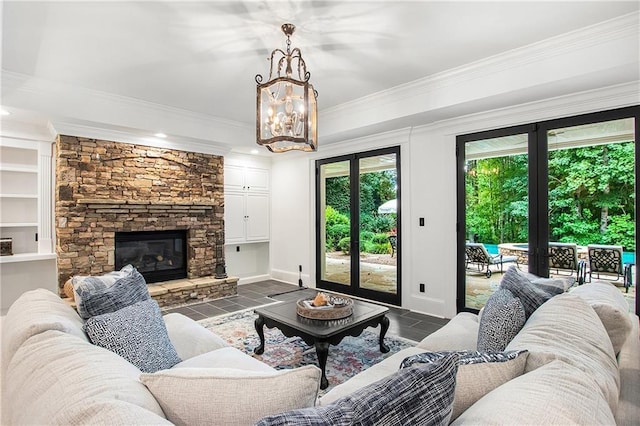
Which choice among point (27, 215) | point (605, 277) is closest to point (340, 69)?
point (605, 277)

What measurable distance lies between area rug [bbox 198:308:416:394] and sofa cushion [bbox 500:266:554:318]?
4.71ft

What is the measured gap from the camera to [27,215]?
14.5 ft

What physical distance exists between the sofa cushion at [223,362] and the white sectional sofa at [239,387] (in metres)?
0.55

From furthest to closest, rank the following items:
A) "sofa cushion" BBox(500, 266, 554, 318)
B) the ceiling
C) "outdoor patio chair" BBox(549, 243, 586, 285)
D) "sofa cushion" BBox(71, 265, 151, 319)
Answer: "outdoor patio chair" BBox(549, 243, 586, 285), the ceiling, "sofa cushion" BBox(500, 266, 554, 318), "sofa cushion" BBox(71, 265, 151, 319)

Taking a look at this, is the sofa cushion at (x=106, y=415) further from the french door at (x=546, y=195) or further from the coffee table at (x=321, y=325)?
the french door at (x=546, y=195)

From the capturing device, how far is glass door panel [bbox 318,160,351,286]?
214 inches

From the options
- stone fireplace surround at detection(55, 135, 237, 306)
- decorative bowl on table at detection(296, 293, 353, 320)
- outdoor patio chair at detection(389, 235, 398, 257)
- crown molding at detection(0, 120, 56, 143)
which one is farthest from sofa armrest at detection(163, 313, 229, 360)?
crown molding at detection(0, 120, 56, 143)

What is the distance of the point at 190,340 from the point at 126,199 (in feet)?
10.6

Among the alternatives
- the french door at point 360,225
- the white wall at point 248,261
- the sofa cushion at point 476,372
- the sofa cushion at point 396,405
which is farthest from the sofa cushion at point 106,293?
the white wall at point 248,261

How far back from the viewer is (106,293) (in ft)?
5.67

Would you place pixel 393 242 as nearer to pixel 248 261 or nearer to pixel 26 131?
pixel 248 261

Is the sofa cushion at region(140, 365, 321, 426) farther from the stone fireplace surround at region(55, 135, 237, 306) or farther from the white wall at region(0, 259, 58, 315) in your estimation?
the white wall at region(0, 259, 58, 315)

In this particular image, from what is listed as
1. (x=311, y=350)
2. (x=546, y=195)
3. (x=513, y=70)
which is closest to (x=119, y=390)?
(x=311, y=350)

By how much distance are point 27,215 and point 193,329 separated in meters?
3.79
